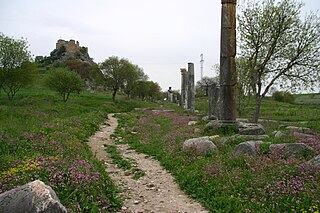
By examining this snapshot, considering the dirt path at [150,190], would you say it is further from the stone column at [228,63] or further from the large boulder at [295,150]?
the stone column at [228,63]

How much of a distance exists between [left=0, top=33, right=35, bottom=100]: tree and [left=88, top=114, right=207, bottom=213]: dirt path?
19.0 m

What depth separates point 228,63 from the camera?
16.6 metres

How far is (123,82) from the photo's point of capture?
53.3 metres

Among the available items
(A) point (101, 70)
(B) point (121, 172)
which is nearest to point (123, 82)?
(A) point (101, 70)

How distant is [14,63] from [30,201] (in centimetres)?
2632

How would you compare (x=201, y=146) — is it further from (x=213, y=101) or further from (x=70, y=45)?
(x=70, y=45)

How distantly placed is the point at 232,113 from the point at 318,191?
10.3 metres

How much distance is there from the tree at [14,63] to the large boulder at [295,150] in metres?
25.7

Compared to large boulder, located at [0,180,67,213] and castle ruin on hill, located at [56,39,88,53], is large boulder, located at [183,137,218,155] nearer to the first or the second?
large boulder, located at [0,180,67,213]

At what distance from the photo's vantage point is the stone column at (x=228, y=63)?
651 inches

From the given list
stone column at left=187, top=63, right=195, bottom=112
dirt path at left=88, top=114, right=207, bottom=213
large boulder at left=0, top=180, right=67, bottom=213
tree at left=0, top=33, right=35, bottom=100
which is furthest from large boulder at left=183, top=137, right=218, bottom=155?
stone column at left=187, top=63, right=195, bottom=112

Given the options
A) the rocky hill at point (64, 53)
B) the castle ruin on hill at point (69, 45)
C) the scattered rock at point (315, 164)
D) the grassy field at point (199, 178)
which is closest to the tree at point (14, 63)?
the grassy field at point (199, 178)

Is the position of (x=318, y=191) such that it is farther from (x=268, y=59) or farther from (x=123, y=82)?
(x=123, y=82)

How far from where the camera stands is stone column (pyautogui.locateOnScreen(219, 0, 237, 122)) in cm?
1653
